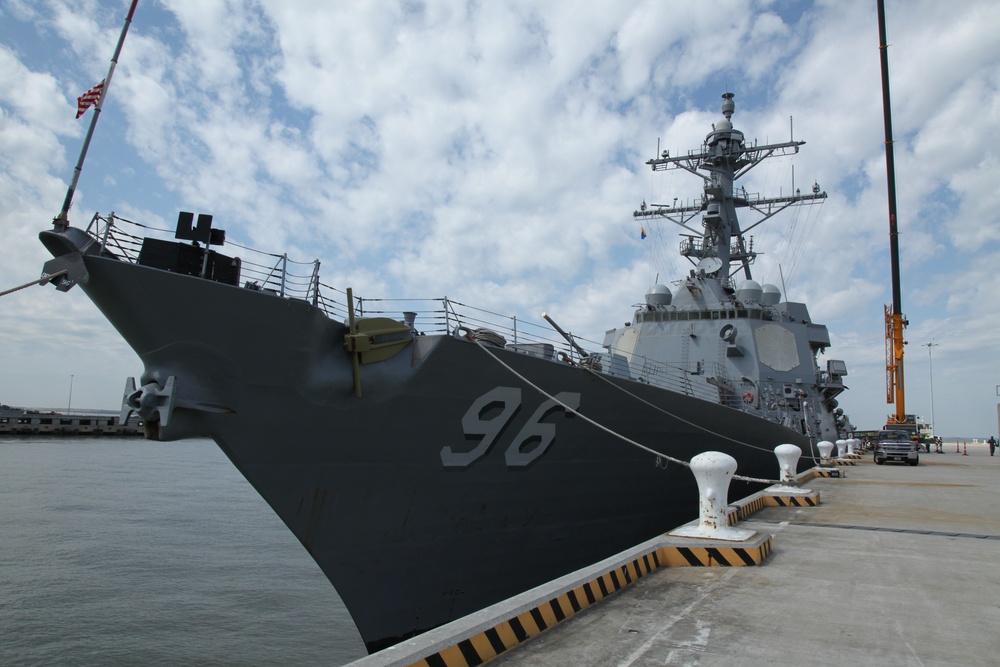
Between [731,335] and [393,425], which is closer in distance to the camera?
[393,425]

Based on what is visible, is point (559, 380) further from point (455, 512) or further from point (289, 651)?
point (289, 651)

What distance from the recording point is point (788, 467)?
8742 mm

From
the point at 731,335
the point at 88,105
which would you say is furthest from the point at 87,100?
the point at 731,335

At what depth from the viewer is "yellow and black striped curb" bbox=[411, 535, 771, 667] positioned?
264 centimetres

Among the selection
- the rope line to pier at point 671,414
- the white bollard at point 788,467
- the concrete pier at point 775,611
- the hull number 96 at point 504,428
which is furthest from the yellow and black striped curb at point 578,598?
the white bollard at point 788,467

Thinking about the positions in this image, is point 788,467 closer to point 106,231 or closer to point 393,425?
point 393,425

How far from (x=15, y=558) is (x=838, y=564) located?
43.7 feet

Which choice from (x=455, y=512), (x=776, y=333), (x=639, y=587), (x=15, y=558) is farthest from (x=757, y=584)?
(x=15, y=558)

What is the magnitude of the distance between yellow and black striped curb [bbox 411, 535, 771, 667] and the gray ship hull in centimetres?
243

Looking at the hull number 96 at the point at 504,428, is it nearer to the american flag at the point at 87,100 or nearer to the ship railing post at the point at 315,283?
the ship railing post at the point at 315,283

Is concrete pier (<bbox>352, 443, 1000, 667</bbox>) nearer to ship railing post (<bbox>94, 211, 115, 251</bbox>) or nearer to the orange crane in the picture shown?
ship railing post (<bbox>94, 211, 115, 251</bbox>)

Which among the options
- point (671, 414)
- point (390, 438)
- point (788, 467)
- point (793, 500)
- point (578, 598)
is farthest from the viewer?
point (671, 414)

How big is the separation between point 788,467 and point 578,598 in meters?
6.29

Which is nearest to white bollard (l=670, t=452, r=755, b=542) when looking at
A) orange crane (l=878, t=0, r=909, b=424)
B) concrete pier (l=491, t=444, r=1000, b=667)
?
concrete pier (l=491, t=444, r=1000, b=667)
